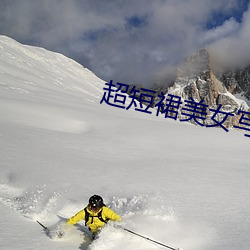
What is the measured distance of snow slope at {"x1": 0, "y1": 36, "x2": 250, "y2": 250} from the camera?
5293mm

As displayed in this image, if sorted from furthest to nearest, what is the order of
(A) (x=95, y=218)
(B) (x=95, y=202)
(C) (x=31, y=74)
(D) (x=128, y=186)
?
(C) (x=31, y=74), (D) (x=128, y=186), (A) (x=95, y=218), (B) (x=95, y=202)

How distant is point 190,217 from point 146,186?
6.40 ft

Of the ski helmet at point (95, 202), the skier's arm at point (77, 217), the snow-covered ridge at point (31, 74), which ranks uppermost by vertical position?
the snow-covered ridge at point (31, 74)

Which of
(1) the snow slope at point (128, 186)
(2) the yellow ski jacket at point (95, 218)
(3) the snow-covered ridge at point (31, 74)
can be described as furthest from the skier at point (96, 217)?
(3) the snow-covered ridge at point (31, 74)

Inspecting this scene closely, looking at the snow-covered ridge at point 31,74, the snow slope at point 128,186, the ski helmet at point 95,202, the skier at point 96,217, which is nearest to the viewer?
the snow slope at point 128,186

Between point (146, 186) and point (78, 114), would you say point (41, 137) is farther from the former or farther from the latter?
point (78, 114)

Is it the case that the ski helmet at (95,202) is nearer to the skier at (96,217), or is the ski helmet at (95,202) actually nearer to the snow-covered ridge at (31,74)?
the skier at (96,217)

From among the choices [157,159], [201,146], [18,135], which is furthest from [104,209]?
[201,146]

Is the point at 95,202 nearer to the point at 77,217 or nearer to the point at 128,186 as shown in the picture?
the point at 77,217

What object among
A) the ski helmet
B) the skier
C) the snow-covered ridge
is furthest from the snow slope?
the snow-covered ridge

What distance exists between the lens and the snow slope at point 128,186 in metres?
5.29

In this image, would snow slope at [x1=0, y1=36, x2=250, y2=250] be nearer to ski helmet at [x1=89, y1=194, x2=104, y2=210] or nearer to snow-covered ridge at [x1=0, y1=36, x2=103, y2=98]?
ski helmet at [x1=89, y1=194, x2=104, y2=210]

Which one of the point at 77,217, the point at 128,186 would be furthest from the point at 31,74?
the point at 77,217

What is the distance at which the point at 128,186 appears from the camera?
302 inches
